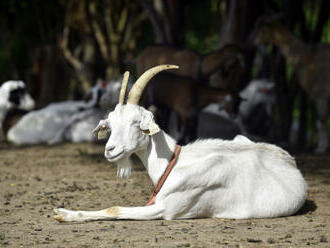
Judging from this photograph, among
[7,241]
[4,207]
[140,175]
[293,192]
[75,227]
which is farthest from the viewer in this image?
[140,175]

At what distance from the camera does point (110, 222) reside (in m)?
5.85

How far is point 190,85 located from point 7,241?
6736 millimetres

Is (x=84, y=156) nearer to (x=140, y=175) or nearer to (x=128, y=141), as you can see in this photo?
(x=140, y=175)

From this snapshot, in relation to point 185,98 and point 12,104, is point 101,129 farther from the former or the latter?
point 12,104

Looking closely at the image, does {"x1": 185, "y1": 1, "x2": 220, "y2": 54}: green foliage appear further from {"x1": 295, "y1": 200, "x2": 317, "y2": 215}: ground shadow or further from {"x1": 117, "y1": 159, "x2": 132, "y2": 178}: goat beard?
{"x1": 117, "y1": 159, "x2": 132, "y2": 178}: goat beard

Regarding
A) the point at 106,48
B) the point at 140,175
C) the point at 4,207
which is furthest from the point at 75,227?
the point at 106,48

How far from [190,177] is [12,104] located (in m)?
8.74

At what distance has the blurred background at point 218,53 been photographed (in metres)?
12.5

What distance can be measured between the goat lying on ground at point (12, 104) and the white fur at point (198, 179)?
8182 millimetres

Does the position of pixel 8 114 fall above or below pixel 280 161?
below

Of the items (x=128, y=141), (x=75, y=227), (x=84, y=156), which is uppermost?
(x=128, y=141)

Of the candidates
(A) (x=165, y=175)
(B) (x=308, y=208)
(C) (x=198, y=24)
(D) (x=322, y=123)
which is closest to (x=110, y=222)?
(A) (x=165, y=175)

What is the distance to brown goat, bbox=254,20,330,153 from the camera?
11.8 m

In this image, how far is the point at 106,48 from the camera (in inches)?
674
